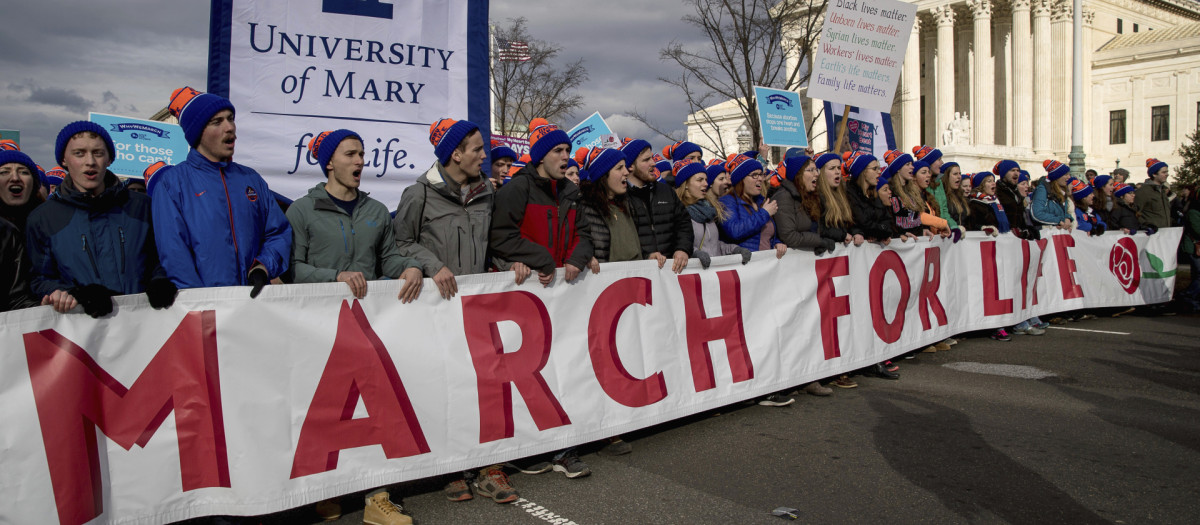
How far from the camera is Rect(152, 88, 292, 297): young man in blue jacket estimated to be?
→ 3.64m

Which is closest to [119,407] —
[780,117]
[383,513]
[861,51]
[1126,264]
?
[383,513]

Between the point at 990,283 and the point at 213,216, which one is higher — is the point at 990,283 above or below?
below

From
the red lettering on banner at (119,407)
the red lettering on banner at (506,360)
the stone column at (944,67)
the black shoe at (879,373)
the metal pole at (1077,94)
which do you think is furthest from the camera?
the stone column at (944,67)

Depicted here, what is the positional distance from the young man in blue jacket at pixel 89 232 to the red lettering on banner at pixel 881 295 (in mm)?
5294

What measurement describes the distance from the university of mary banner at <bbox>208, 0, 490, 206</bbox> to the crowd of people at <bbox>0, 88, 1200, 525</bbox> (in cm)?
22

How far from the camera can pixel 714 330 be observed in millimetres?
5605

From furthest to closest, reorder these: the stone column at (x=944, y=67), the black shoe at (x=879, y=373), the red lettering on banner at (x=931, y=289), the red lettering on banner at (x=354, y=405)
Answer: the stone column at (x=944, y=67) → the red lettering on banner at (x=931, y=289) → the black shoe at (x=879, y=373) → the red lettering on banner at (x=354, y=405)

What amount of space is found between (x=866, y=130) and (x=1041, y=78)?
44200 millimetres

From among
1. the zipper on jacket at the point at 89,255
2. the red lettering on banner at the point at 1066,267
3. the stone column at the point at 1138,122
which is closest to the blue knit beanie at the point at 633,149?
the zipper on jacket at the point at 89,255

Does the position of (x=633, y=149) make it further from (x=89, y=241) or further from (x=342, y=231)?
(x=89, y=241)

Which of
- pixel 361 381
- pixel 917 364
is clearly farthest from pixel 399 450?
pixel 917 364

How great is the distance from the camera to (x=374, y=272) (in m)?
4.25

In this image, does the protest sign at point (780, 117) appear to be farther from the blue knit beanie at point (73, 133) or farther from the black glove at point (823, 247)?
the blue knit beanie at point (73, 133)

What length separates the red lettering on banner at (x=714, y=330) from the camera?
17.9 ft
